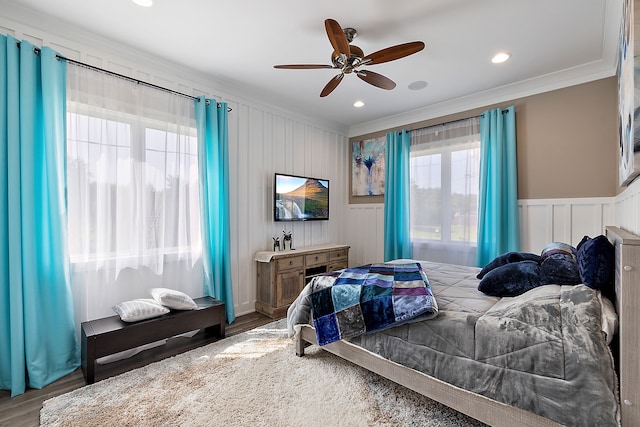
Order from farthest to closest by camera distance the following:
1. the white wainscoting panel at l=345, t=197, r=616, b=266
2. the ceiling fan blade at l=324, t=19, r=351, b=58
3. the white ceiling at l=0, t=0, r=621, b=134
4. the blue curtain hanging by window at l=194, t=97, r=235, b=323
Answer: the blue curtain hanging by window at l=194, t=97, r=235, b=323 → the white wainscoting panel at l=345, t=197, r=616, b=266 → the white ceiling at l=0, t=0, r=621, b=134 → the ceiling fan blade at l=324, t=19, r=351, b=58

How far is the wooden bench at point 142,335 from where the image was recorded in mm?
2158

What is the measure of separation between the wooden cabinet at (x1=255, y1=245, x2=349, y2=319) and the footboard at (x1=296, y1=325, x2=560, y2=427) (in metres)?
1.47

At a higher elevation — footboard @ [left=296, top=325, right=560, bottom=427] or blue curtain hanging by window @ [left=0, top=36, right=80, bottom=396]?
blue curtain hanging by window @ [left=0, top=36, right=80, bottom=396]

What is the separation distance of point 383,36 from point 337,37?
701 mm

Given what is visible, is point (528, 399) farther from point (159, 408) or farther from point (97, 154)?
point (97, 154)

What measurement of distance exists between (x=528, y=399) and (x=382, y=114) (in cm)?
398

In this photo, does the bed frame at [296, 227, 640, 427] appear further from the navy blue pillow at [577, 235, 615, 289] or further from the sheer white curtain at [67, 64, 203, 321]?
the sheer white curtain at [67, 64, 203, 321]

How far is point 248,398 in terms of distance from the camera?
1.95m

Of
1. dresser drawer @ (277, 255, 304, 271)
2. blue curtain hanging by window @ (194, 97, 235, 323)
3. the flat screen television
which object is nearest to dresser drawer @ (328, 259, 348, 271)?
dresser drawer @ (277, 255, 304, 271)

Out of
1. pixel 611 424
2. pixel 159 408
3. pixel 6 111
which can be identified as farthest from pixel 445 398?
pixel 6 111

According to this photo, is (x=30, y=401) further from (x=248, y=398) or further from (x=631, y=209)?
(x=631, y=209)

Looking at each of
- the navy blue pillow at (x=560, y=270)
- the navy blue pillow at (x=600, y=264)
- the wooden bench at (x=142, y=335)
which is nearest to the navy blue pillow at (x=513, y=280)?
the navy blue pillow at (x=560, y=270)

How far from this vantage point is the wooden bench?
216 cm

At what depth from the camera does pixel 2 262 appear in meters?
2.05
